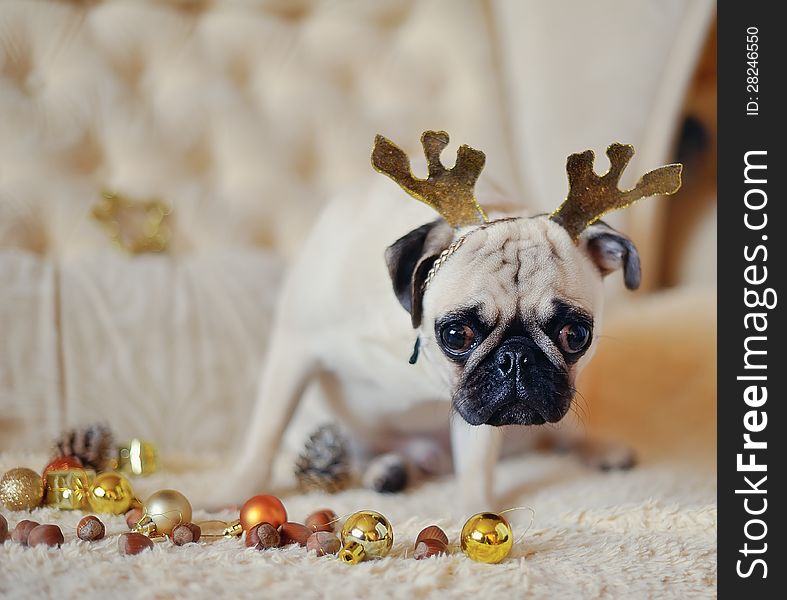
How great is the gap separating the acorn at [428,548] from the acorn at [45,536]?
39 centimetres

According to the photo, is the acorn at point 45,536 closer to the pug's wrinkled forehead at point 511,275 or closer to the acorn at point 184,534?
the acorn at point 184,534

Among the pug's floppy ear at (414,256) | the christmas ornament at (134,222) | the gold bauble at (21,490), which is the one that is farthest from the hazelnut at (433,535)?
the christmas ornament at (134,222)

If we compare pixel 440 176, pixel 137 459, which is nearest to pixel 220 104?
pixel 137 459

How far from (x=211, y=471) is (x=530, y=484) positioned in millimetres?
555

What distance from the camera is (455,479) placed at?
4.25 feet

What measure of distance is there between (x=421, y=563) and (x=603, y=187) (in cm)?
48

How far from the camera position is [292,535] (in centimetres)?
86

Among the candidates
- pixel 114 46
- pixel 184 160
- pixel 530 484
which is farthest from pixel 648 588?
pixel 114 46

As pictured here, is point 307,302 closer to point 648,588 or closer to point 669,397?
point 648,588

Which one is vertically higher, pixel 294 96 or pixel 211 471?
pixel 294 96

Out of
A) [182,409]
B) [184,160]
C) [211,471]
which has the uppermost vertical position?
[184,160]

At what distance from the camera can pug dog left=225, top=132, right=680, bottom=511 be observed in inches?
32.8

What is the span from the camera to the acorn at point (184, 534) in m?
0.84
